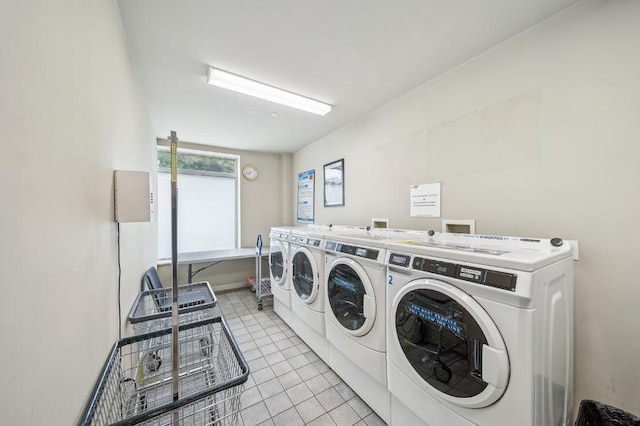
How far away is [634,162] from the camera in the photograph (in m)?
1.13

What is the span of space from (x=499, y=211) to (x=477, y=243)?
0.34 m

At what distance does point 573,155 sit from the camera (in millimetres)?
1296

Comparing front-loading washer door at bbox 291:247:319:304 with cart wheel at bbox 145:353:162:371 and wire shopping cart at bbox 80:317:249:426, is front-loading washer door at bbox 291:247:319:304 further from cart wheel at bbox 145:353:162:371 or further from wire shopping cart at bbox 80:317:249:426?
cart wheel at bbox 145:353:162:371

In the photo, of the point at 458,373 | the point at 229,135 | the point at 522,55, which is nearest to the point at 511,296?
the point at 458,373

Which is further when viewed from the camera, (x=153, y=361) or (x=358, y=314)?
(x=358, y=314)

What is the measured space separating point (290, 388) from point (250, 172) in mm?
3463

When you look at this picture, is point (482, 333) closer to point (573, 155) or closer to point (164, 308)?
point (573, 155)

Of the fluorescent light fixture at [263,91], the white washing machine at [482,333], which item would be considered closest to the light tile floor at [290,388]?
the white washing machine at [482,333]

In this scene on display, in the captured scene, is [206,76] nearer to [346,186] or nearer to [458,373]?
[346,186]

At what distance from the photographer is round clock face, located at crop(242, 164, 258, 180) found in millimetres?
4250

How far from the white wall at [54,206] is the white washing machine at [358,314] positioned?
1.36m

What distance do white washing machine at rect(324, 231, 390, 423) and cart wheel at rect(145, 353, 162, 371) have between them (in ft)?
3.91

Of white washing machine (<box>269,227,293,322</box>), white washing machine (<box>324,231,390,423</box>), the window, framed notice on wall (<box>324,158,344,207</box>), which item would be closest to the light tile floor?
white washing machine (<box>324,231,390,423</box>)

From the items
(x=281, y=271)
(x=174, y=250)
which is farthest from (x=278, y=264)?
(x=174, y=250)
